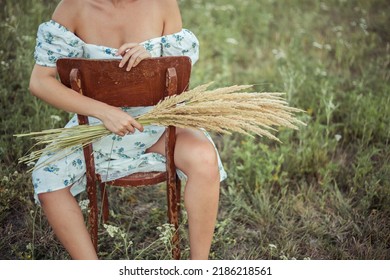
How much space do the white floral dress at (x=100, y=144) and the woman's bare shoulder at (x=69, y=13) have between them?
0.03 meters

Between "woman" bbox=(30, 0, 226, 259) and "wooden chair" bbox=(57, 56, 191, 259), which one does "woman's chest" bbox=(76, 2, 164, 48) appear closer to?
"woman" bbox=(30, 0, 226, 259)

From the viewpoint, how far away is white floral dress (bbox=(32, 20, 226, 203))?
2.07 meters

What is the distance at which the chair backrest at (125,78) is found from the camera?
71.4 inches

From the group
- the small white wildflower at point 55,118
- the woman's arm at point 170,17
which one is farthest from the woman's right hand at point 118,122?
the small white wildflower at point 55,118

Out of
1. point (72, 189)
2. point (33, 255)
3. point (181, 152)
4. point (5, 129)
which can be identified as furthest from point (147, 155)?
point (5, 129)

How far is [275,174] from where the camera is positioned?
2928 mm

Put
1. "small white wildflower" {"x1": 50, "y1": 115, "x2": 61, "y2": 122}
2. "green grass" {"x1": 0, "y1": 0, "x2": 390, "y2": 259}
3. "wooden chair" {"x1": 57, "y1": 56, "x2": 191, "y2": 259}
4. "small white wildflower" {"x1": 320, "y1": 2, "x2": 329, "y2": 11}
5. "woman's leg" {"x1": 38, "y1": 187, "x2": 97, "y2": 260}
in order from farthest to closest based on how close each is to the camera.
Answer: "small white wildflower" {"x1": 320, "y1": 2, "x2": 329, "y2": 11} < "small white wildflower" {"x1": 50, "y1": 115, "x2": 61, "y2": 122} < "green grass" {"x1": 0, "y1": 0, "x2": 390, "y2": 259} < "woman's leg" {"x1": 38, "y1": 187, "x2": 97, "y2": 260} < "wooden chair" {"x1": 57, "y1": 56, "x2": 191, "y2": 259}

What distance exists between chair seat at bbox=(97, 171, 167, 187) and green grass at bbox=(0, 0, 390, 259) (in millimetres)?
325

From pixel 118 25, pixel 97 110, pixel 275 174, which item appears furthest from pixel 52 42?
pixel 275 174

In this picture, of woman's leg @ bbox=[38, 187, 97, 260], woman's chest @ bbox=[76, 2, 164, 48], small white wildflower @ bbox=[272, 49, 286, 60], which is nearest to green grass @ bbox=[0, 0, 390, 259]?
small white wildflower @ bbox=[272, 49, 286, 60]
